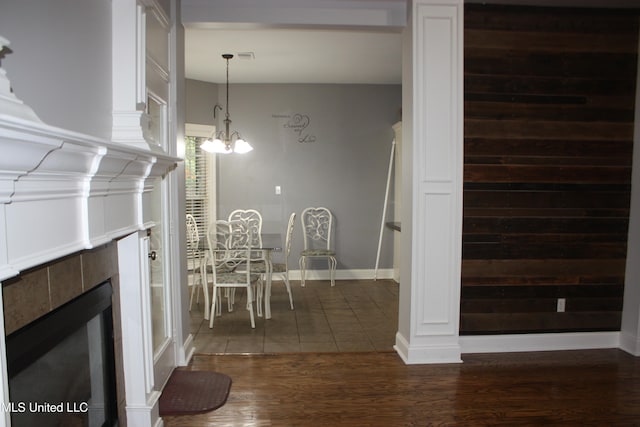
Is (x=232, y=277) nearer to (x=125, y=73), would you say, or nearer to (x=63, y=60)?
(x=125, y=73)

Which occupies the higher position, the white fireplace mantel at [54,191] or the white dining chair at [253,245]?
the white fireplace mantel at [54,191]

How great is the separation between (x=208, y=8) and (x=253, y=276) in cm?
237

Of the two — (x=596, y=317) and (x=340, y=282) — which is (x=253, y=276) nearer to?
(x=340, y=282)

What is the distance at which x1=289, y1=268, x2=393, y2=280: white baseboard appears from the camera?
6461mm

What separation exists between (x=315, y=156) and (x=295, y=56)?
1.65 meters

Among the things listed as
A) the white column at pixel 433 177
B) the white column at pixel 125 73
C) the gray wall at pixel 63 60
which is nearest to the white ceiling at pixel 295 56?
the white column at pixel 433 177

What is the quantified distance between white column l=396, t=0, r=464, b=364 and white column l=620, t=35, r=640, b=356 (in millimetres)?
1414

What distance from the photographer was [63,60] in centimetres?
154

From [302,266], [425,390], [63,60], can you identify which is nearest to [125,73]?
[63,60]

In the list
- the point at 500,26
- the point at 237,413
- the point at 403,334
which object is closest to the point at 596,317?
the point at 403,334

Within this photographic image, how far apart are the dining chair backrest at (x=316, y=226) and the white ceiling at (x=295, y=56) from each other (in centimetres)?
177

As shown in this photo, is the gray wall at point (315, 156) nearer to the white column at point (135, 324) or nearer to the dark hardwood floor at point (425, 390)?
the dark hardwood floor at point (425, 390)

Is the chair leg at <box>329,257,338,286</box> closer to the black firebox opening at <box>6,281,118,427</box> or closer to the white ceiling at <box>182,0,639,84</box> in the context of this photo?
the white ceiling at <box>182,0,639,84</box>

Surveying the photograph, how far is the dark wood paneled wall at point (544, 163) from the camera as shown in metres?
3.48
